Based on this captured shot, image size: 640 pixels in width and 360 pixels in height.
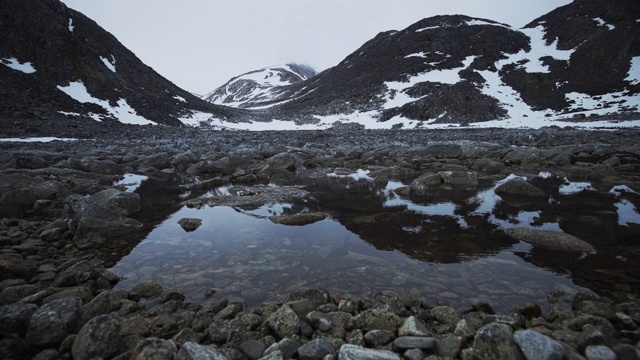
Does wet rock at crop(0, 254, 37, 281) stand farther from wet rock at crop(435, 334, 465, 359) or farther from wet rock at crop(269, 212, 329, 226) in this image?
wet rock at crop(435, 334, 465, 359)

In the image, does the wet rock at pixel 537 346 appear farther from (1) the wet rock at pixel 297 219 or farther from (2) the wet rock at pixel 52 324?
(1) the wet rock at pixel 297 219

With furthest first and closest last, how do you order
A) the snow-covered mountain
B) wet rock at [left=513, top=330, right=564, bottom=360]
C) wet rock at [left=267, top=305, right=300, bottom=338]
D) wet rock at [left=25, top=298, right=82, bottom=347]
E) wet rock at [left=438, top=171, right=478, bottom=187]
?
the snow-covered mountain < wet rock at [left=438, top=171, right=478, bottom=187] < wet rock at [left=267, top=305, right=300, bottom=338] < wet rock at [left=25, top=298, right=82, bottom=347] < wet rock at [left=513, top=330, right=564, bottom=360]

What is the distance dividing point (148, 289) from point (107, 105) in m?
50.8

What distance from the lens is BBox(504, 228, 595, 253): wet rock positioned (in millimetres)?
4660

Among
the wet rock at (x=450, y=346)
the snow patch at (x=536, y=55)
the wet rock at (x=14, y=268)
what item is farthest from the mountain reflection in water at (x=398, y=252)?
the snow patch at (x=536, y=55)

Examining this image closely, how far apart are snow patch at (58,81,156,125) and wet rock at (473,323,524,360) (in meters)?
48.3

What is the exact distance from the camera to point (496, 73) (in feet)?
226

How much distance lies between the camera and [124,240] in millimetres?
5281

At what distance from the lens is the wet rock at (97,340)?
246 cm

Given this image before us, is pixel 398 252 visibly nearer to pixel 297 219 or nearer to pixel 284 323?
pixel 297 219

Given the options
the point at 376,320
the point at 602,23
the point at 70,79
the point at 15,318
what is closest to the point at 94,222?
the point at 15,318

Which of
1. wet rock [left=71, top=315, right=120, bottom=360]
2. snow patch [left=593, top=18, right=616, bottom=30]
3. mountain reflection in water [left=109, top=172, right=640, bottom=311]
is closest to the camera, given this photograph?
wet rock [left=71, top=315, right=120, bottom=360]

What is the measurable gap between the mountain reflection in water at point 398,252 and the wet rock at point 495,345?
104cm

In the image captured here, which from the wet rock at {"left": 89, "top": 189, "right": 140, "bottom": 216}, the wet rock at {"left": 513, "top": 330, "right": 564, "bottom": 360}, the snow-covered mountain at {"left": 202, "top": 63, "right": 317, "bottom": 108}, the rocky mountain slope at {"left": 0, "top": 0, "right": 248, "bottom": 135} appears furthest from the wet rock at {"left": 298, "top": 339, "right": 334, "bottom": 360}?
the snow-covered mountain at {"left": 202, "top": 63, "right": 317, "bottom": 108}
